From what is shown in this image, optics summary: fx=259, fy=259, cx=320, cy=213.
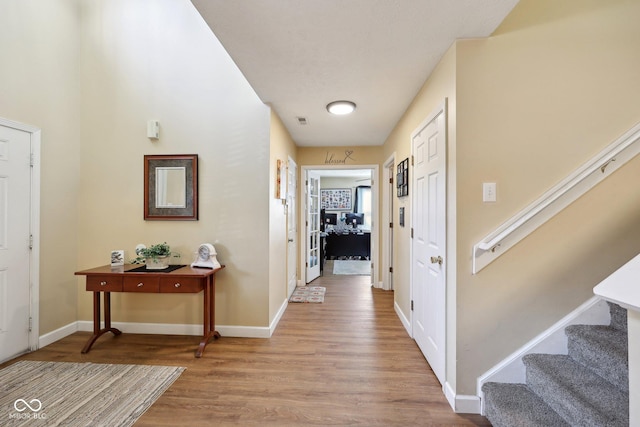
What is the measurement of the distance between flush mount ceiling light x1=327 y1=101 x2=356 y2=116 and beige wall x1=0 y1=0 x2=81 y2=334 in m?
2.70

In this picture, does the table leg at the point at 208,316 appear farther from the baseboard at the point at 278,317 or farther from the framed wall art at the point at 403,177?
the framed wall art at the point at 403,177

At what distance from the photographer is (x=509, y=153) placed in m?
1.62

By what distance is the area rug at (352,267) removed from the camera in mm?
5598

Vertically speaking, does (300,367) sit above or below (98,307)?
below

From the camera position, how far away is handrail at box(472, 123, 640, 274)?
151cm

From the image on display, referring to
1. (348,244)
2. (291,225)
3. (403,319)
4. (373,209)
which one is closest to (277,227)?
(291,225)

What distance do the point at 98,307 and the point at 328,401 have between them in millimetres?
2273

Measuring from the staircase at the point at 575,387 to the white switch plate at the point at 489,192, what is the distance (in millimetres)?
888

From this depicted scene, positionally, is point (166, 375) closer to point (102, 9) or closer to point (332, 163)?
point (332, 163)

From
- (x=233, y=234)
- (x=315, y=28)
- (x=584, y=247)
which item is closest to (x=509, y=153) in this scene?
(x=584, y=247)

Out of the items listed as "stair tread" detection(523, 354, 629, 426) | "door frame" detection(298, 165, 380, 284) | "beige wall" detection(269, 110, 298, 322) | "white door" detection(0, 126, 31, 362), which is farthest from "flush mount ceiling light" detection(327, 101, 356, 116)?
"white door" detection(0, 126, 31, 362)

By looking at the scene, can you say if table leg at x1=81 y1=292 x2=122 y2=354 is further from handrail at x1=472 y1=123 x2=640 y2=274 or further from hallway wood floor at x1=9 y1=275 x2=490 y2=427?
handrail at x1=472 y1=123 x2=640 y2=274

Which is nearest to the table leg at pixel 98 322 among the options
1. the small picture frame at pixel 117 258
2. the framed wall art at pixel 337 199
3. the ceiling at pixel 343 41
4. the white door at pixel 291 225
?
the small picture frame at pixel 117 258

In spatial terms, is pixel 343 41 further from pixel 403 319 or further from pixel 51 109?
pixel 51 109
